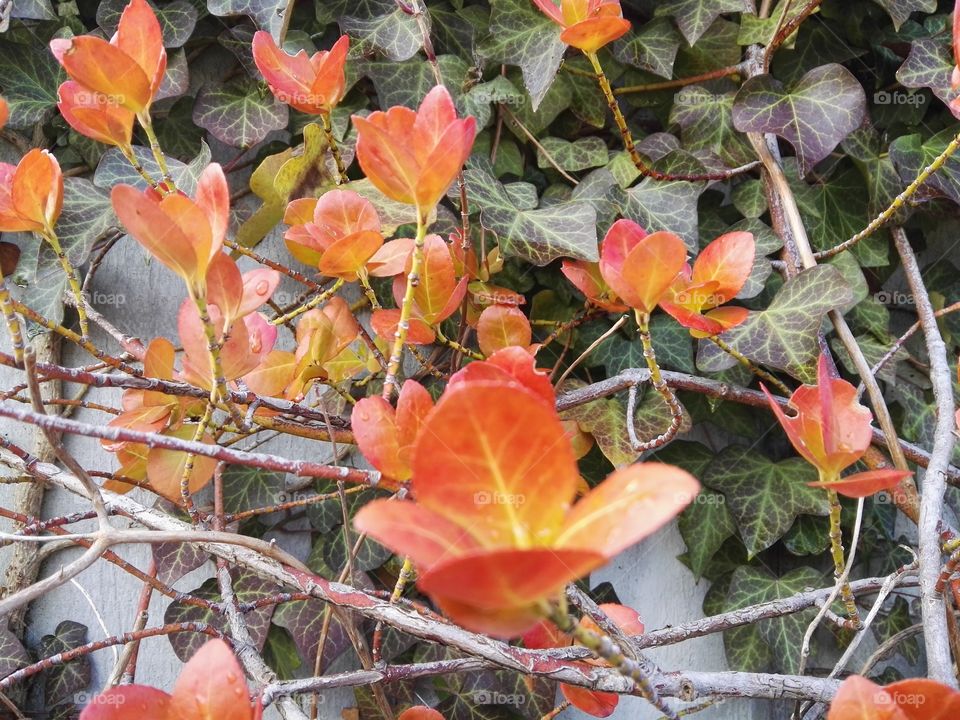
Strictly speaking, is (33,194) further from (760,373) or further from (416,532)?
(760,373)

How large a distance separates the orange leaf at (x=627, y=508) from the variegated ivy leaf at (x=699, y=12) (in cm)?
76

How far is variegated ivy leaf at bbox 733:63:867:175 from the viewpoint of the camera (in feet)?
2.72

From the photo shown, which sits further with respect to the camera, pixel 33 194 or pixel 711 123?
pixel 711 123

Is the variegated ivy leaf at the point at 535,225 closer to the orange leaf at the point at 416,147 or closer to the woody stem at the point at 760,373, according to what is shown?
the woody stem at the point at 760,373

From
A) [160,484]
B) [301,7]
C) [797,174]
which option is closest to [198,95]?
[301,7]

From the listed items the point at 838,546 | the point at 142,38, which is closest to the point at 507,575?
the point at 838,546

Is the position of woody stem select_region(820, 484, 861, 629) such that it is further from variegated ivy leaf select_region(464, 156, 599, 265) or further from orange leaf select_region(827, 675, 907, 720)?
variegated ivy leaf select_region(464, 156, 599, 265)

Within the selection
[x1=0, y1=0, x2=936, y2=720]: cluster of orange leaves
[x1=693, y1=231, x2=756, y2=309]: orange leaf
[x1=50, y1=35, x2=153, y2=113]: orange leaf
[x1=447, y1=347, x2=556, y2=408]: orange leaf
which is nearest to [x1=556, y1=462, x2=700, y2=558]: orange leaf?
[x1=0, y1=0, x2=936, y2=720]: cluster of orange leaves

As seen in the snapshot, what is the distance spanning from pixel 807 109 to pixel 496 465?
763 millimetres

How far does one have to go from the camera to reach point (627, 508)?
0.28 metres

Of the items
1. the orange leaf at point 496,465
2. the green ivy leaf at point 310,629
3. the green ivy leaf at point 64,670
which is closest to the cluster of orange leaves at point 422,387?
the orange leaf at point 496,465

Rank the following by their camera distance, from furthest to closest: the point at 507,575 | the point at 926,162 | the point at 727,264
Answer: the point at 926,162 < the point at 727,264 < the point at 507,575

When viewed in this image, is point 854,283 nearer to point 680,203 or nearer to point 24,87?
point 680,203

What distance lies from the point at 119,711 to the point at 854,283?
2.82 ft
